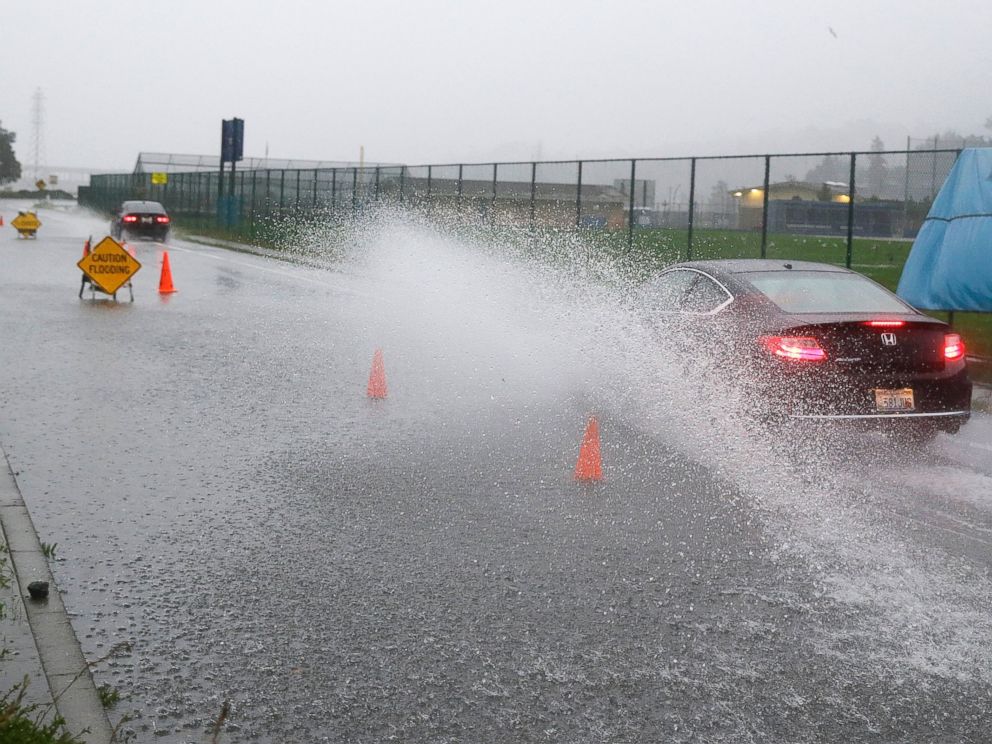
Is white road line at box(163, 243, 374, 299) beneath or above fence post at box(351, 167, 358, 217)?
beneath

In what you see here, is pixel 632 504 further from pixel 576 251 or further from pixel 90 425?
pixel 576 251

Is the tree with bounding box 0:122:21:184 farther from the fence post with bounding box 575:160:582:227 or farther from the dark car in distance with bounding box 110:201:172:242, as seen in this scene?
the fence post with bounding box 575:160:582:227

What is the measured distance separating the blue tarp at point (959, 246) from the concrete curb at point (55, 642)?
10917 mm

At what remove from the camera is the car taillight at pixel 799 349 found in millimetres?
8797

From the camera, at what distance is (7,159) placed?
7008 inches

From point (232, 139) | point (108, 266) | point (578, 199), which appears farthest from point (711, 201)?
point (232, 139)

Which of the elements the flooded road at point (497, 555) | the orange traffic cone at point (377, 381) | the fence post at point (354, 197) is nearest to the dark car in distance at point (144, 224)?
the fence post at point (354, 197)

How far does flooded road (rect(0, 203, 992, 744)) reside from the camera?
4.50 metres

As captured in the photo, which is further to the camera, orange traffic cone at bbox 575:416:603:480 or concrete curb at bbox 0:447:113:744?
orange traffic cone at bbox 575:416:603:480

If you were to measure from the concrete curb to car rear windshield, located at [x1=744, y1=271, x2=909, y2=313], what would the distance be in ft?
17.8

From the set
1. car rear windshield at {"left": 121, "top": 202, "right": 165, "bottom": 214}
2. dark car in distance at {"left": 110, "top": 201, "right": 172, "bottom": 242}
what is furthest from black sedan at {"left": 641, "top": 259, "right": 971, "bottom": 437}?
car rear windshield at {"left": 121, "top": 202, "right": 165, "bottom": 214}

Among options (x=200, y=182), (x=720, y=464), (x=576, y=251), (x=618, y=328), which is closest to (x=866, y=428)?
(x=720, y=464)

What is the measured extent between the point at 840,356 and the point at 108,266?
14200 mm

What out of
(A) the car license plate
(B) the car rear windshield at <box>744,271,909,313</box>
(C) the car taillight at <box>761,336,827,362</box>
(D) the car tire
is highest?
(B) the car rear windshield at <box>744,271,909,313</box>
